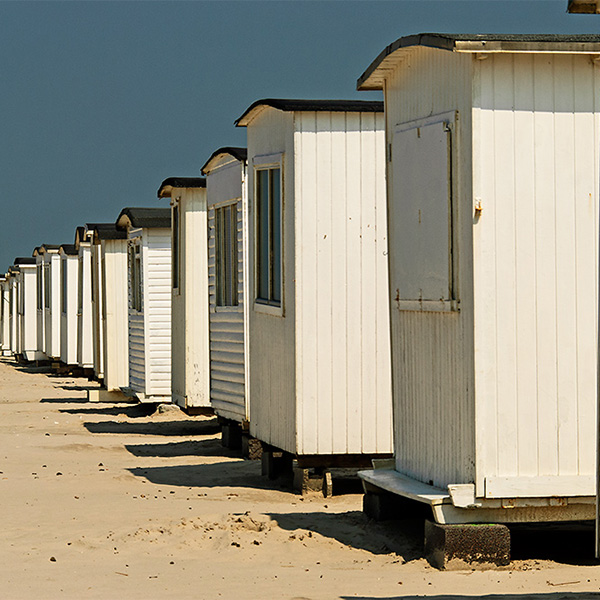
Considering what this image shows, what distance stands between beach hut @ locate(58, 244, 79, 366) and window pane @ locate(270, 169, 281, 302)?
15.8 meters

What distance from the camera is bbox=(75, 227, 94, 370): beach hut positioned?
24344 mm

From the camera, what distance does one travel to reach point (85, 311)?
25.2 metres

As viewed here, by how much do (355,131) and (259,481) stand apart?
3.22 meters

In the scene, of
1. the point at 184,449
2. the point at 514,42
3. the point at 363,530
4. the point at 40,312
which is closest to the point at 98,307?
the point at 184,449

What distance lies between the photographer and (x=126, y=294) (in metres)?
20.9

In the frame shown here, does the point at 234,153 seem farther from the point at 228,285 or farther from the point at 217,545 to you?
the point at 217,545

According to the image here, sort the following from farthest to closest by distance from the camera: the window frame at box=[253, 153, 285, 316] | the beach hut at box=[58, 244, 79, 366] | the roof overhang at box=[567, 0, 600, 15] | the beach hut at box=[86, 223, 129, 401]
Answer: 1. the beach hut at box=[58, 244, 79, 366]
2. the beach hut at box=[86, 223, 129, 401]
3. the window frame at box=[253, 153, 285, 316]
4. the roof overhang at box=[567, 0, 600, 15]

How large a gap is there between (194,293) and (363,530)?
7949 mm

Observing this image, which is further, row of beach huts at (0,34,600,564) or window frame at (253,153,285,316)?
window frame at (253,153,285,316)

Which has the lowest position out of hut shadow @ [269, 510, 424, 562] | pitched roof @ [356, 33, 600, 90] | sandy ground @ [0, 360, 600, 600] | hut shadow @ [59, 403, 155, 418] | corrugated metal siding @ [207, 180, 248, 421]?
hut shadow @ [59, 403, 155, 418]

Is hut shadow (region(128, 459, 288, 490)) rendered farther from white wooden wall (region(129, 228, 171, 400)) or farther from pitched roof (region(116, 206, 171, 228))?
pitched roof (region(116, 206, 171, 228))

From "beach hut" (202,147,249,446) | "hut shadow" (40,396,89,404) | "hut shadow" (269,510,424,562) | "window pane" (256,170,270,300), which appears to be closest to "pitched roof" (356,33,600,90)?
"hut shadow" (269,510,424,562)

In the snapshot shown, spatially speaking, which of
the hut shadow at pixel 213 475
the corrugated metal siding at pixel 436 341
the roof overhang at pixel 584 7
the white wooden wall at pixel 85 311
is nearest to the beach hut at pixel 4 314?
the white wooden wall at pixel 85 311

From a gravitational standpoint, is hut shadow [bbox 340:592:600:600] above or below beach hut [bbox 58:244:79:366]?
below
